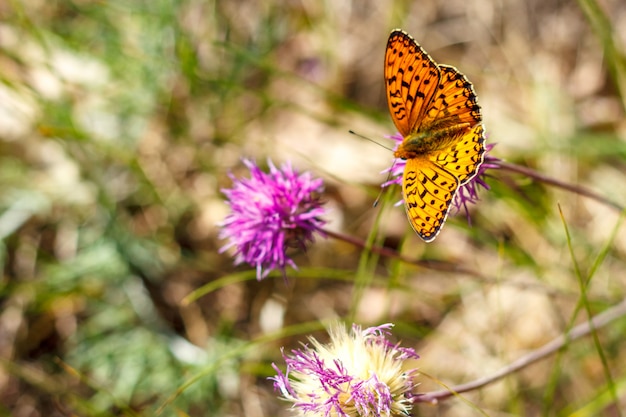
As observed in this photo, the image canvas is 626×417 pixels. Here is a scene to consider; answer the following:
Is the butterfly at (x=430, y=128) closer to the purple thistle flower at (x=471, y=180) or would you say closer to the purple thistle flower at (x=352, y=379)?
the purple thistle flower at (x=471, y=180)

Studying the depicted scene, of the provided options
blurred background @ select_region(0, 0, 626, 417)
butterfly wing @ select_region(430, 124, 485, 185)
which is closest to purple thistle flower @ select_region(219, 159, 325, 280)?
butterfly wing @ select_region(430, 124, 485, 185)

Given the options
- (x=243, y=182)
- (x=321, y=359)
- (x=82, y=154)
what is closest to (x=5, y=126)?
(x=82, y=154)

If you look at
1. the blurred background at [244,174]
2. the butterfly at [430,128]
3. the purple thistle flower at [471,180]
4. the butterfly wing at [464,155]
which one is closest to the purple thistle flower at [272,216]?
the purple thistle flower at [471,180]

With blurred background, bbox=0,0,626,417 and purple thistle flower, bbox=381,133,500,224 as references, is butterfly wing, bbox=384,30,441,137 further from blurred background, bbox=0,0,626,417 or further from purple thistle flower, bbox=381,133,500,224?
blurred background, bbox=0,0,626,417

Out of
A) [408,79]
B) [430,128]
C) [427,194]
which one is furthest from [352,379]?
[408,79]

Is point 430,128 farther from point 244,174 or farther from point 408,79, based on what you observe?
point 244,174

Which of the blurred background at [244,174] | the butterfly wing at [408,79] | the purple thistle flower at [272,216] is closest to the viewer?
the butterfly wing at [408,79]
